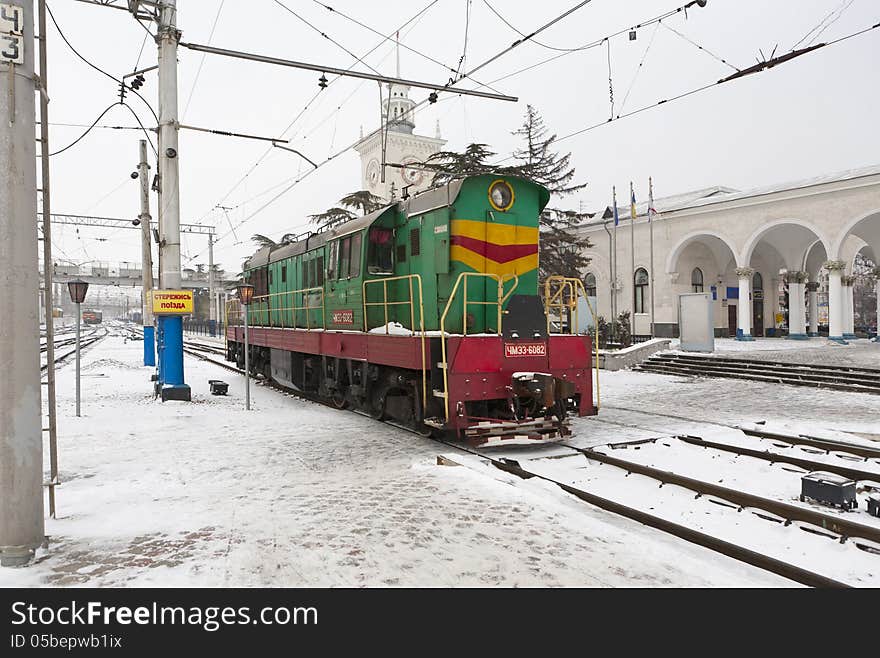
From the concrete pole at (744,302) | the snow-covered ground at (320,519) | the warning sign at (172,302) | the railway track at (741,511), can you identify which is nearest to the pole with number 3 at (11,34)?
the snow-covered ground at (320,519)

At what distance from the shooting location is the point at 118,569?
3.82 metres

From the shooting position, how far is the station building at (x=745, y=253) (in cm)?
2303

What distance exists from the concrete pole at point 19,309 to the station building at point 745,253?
1018 inches

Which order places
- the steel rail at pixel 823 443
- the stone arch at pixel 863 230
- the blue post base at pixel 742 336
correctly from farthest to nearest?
the blue post base at pixel 742 336 → the stone arch at pixel 863 230 → the steel rail at pixel 823 443

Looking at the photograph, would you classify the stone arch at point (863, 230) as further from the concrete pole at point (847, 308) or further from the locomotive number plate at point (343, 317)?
the locomotive number plate at point (343, 317)

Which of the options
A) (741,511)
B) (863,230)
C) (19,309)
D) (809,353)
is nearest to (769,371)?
(809,353)

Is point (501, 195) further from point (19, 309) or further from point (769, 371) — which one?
point (769, 371)

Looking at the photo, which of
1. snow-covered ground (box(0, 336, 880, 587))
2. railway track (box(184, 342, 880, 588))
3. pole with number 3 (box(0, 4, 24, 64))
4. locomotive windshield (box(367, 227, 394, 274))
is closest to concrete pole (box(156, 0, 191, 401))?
snow-covered ground (box(0, 336, 880, 587))

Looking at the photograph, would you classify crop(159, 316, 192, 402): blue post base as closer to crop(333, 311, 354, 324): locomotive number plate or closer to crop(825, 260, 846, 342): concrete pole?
crop(333, 311, 354, 324): locomotive number plate

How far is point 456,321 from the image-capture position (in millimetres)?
8609

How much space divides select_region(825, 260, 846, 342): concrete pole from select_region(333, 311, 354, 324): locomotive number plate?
21.4 m

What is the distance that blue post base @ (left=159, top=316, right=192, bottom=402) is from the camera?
39.2 ft

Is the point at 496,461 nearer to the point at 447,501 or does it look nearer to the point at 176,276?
the point at 447,501

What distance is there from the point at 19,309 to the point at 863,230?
30.0 metres
